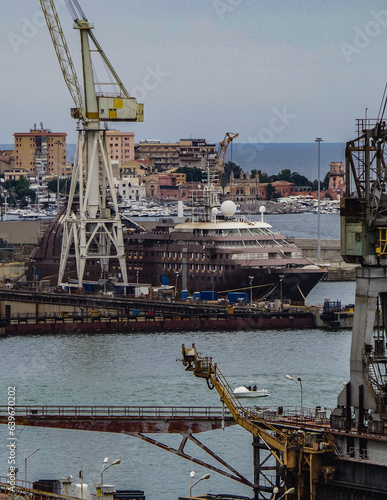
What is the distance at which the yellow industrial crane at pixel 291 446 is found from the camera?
119 feet

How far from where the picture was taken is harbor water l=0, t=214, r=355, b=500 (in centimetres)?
4538

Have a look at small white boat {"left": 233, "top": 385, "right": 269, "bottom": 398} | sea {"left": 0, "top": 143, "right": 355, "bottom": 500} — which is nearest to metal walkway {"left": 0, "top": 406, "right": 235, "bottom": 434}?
sea {"left": 0, "top": 143, "right": 355, "bottom": 500}

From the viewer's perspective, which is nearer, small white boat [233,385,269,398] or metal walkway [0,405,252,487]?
metal walkway [0,405,252,487]

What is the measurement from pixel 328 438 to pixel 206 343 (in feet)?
135

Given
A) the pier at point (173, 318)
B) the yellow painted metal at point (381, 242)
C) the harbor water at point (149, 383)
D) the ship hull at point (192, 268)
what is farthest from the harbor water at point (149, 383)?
the yellow painted metal at point (381, 242)

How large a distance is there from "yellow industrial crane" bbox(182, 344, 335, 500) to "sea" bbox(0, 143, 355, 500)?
14.3 ft

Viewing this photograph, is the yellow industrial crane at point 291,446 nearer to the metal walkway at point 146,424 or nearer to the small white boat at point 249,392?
the metal walkway at point 146,424

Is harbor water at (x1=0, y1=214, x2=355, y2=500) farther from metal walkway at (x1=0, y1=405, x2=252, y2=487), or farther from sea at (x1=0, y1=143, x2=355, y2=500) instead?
metal walkway at (x1=0, y1=405, x2=252, y2=487)

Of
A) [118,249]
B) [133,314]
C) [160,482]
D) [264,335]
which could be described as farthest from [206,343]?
[160,482]

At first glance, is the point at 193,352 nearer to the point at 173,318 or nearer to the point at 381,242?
the point at 381,242

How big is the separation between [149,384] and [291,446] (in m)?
25.6

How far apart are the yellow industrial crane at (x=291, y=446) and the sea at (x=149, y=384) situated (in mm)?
4344

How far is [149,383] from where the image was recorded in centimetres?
6225

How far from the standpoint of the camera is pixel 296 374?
63.8 metres
